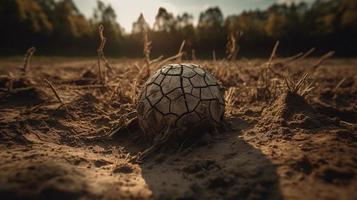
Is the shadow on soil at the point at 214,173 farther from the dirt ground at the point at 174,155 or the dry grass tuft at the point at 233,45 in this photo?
the dry grass tuft at the point at 233,45

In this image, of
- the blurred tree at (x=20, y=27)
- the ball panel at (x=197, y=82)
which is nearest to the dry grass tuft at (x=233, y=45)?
the ball panel at (x=197, y=82)

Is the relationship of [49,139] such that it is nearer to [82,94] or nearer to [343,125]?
[82,94]

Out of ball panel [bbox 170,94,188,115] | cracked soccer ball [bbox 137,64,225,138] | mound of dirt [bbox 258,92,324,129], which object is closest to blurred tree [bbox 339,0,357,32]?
mound of dirt [bbox 258,92,324,129]

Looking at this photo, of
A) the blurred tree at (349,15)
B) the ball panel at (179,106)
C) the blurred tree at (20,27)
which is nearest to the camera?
the ball panel at (179,106)

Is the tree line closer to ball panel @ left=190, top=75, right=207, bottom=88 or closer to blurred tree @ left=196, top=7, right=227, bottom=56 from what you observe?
blurred tree @ left=196, top=7, right=227, bottom=56

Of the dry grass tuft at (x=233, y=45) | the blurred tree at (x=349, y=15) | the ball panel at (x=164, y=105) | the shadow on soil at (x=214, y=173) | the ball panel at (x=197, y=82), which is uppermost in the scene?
the blurred tree at (x=349, y=15)

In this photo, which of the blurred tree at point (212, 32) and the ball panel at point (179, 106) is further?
the blurred tree at point (212, 32)

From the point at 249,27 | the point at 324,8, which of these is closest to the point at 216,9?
the point at 249,27

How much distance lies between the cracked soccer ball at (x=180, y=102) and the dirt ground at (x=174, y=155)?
0.20m

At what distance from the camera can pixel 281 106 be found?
12.5 ft

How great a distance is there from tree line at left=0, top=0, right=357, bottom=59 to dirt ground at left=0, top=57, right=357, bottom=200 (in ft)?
62.2

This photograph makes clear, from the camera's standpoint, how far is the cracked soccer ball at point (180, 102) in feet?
10.4

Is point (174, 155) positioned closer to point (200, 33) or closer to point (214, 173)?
point (214, 173)

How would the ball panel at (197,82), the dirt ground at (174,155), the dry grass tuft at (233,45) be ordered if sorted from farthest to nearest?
the dry grass tuft at (233,45), the ball panel at (197,82), the dirt ground at (174,155)
